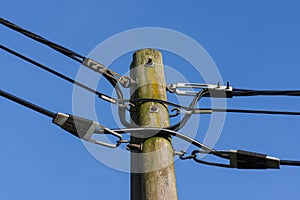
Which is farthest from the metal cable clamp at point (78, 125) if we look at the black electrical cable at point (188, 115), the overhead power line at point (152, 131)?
the black electrical cable at point (188, 115)

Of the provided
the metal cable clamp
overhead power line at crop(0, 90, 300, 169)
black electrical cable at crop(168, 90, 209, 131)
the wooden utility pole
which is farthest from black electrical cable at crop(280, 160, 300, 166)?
the metal cable clamp

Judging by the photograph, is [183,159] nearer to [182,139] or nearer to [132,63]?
[182,139]

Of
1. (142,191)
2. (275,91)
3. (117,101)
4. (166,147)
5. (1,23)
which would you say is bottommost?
(142,191)

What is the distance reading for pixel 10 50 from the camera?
5.65 metres

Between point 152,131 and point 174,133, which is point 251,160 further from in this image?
point 152,131

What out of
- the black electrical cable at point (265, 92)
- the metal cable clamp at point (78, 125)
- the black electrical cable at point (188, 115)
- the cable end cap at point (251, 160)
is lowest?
the cable end cap at point (251, 160)

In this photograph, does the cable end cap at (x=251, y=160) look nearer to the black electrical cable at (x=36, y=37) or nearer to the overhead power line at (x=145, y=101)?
the overhead power line at (x=145, y=101)

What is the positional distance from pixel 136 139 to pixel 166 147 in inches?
9.2

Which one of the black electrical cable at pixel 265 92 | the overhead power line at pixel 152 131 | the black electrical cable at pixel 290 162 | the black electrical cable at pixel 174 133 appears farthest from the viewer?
the black electrical cable at pixel 265 92

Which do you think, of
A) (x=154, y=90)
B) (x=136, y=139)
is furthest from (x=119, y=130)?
(x=154, y=90)

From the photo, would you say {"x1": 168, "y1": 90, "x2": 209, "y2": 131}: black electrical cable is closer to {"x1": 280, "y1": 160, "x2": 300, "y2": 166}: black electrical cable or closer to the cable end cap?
the cable end cap

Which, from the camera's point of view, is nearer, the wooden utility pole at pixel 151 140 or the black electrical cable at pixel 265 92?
the wooden utility pole at pixel 151 140

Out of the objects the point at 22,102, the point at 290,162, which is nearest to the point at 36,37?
the point at 22,102

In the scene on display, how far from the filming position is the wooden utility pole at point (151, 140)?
15.5ft
